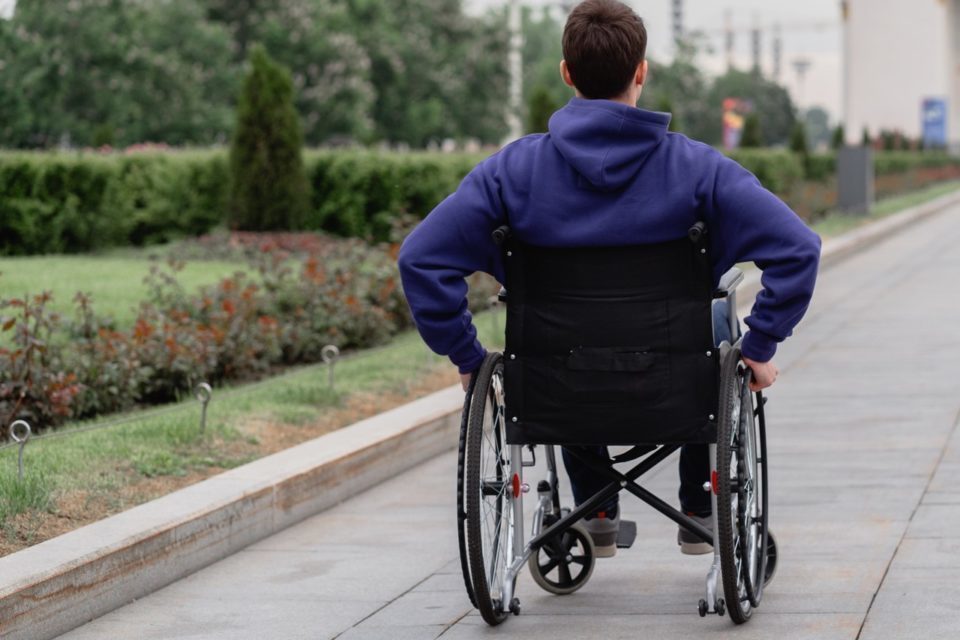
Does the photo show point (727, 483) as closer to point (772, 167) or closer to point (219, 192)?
point (219, 192)

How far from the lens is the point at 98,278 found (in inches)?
629

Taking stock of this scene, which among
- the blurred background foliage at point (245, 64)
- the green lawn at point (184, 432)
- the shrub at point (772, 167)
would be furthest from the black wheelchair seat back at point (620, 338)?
the shrub at point (772, 167)

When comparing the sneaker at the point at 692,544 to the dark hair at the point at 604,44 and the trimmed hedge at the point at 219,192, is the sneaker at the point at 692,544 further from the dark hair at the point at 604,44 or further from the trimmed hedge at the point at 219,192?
the trimmed hedge at the point at 219,192

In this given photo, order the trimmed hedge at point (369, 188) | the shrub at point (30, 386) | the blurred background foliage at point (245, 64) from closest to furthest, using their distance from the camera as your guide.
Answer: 1. the shrub at point (30, 386)
2. the trimmed hedge at point (369, 188)
3. the blurred background foliage at point (245, 64)

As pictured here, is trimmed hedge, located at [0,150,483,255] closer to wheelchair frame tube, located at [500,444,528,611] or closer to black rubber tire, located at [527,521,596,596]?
black rubber tire, located at [527,521,596,596]

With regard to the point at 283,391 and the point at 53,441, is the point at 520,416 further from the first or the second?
the point at 283,391

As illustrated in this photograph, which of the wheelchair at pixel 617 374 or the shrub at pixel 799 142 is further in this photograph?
the shrub at pixel 799 142

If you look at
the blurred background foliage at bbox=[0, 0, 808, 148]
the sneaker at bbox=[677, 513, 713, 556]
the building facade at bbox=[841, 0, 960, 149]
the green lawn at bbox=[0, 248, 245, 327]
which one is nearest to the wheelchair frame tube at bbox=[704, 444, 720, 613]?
the sneaker at bbox=[677, 513, 713, 556]

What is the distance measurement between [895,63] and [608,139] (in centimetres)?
Answer: 8690

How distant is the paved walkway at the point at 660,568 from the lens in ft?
17.8

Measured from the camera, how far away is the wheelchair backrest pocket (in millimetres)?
4961

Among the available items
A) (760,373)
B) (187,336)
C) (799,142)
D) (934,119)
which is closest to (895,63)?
(934,119)

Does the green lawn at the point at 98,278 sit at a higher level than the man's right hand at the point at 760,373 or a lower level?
lower

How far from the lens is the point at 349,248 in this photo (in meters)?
16.7
